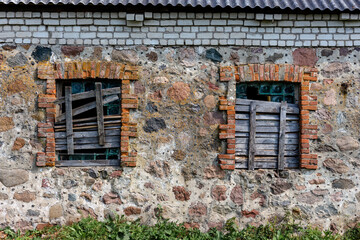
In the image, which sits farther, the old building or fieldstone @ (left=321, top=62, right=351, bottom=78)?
fieldstone @ (left=321, top=62, right=351, bottom=78)

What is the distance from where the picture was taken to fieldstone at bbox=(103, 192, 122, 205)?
4988 millimetres

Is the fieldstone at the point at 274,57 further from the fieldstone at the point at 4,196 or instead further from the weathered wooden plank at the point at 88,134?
the fieldstone at the point at 4,196

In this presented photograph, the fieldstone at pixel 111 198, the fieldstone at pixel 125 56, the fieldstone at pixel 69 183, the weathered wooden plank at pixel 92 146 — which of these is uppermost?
the fieldstone at pixel 125 56

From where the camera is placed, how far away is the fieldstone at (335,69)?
16.8 feet

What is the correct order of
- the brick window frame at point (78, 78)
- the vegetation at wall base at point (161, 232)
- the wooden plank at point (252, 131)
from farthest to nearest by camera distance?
the wooden plank at point (252, 131)
the brick window frame at point (78, 78)
the vegetation at wall base at point (161, 232)

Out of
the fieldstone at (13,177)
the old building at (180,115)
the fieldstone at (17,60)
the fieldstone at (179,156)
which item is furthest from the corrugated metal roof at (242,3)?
the fieldstone at (13,177)

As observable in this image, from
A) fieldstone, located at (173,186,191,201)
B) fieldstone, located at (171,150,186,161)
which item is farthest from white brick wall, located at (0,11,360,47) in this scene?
fieldstone, located at (173,186,191,201)

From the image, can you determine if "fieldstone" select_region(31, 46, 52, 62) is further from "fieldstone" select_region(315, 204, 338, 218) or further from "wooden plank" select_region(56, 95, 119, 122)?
"fieldstone" select_region(315, 204, 338, 218)

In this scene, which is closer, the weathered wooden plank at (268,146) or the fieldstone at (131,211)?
the fieldstone at (131,211)

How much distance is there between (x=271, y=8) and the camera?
15.8 ft

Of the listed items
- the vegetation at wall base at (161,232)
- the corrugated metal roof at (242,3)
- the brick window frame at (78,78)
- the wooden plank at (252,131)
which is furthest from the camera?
the wooden plank at (252,131)

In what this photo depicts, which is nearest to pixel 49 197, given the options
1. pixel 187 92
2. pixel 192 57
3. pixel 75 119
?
pixel 75 119

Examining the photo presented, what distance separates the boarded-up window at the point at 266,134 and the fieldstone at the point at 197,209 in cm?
79

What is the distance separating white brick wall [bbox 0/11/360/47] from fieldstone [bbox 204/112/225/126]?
1.01m
